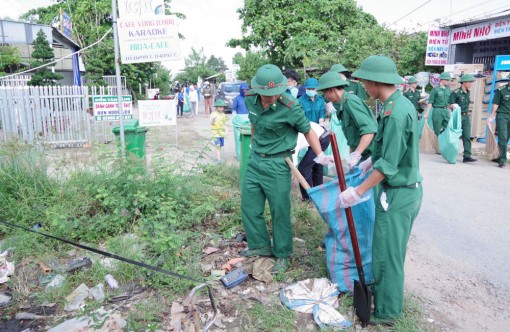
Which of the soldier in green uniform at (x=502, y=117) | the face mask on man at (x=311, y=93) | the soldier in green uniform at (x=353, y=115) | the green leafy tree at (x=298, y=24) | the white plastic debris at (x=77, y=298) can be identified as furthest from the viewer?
the green leafy tree at (x=298, y=24)

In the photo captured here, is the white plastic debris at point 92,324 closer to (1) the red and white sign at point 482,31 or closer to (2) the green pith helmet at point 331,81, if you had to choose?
(2) the green pith helmet at point 331,81

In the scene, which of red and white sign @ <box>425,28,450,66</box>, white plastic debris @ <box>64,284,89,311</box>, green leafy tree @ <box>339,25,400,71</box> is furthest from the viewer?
green leafy tree @ <box>339,25,400,71</box>

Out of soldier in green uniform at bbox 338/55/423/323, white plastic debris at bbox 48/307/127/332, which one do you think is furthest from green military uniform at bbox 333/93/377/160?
white plastic debris at bbox 48/307/127/332

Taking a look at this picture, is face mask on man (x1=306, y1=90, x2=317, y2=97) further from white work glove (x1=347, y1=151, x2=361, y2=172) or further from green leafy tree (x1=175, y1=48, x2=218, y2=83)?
green leafy tree (x1=175, y1=48, x2=218, y2=83)

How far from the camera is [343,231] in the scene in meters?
3.42

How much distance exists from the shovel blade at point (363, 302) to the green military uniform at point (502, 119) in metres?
6.66

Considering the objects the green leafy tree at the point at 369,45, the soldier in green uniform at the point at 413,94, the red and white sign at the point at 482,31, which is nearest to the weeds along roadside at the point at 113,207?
the soldier in green uniform at the point at 413,94

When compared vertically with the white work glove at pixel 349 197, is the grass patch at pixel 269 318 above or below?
below

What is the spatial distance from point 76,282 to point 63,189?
1.56 meters

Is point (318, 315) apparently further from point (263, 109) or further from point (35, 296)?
point (35, 296)

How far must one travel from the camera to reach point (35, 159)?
511 cm

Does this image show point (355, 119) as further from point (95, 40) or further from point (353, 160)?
point (95, 40)

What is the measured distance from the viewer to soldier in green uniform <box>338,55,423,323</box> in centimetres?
278

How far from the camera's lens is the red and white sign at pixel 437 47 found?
47.6 feet
